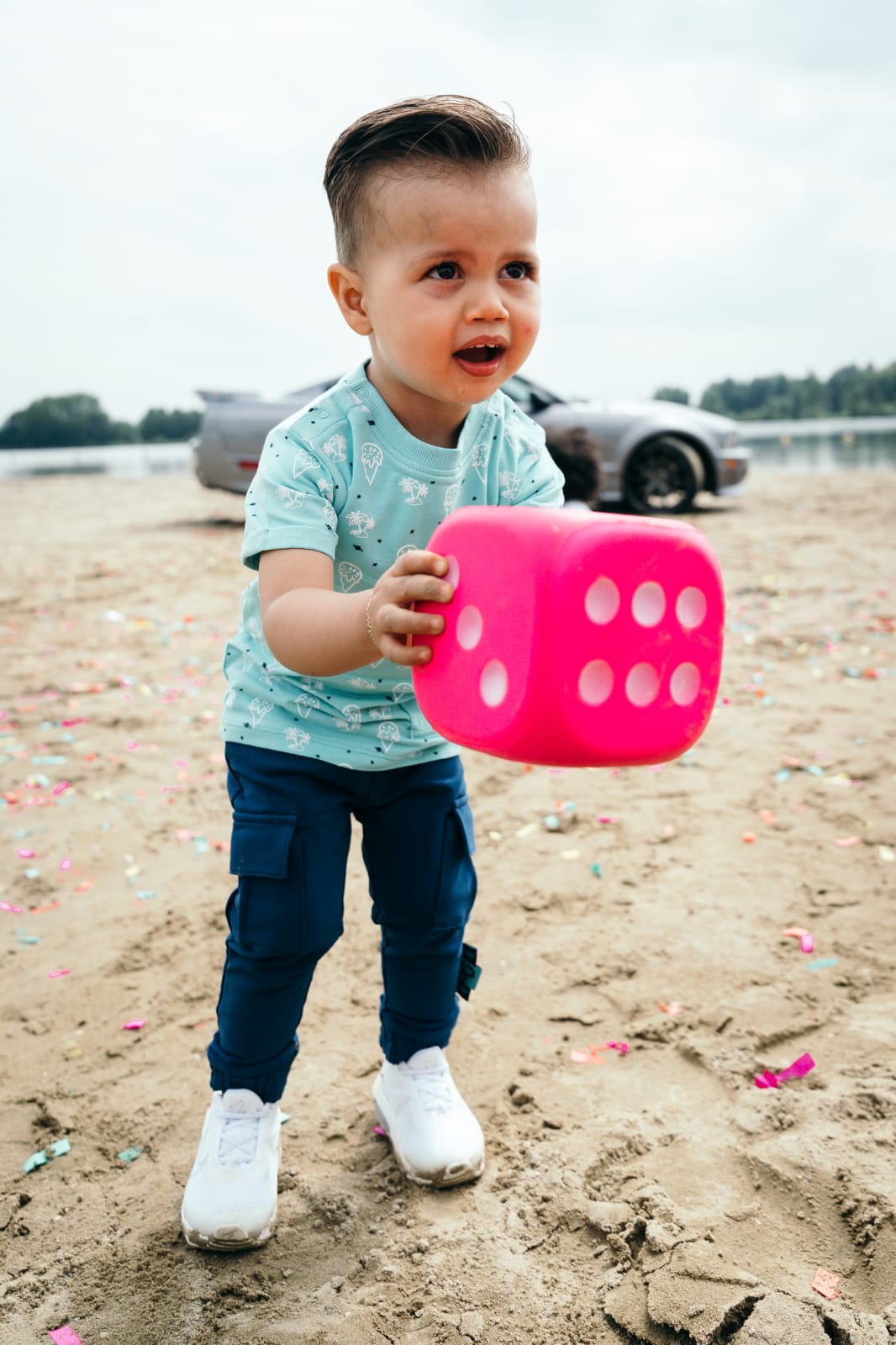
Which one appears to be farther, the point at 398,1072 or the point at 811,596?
the point at 811,596

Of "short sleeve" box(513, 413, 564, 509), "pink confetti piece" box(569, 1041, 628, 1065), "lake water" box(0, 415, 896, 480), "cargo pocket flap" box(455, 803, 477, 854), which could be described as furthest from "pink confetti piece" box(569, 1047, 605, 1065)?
"lake water" box(0, 415, 896, 480)

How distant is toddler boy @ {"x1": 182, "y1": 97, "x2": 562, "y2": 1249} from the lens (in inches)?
55.7

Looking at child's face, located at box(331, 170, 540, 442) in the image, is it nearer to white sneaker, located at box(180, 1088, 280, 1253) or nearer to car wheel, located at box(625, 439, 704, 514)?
white sneaker, located at box(180, 1088, 280, 1253)

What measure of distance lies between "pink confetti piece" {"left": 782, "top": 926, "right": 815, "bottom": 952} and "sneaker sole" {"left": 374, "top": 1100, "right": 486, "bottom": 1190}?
1023 mm

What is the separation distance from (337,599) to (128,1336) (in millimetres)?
1096

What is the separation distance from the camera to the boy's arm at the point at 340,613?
1.26m

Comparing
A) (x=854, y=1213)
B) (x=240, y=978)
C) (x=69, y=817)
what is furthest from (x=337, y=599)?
(x=69, y=817)

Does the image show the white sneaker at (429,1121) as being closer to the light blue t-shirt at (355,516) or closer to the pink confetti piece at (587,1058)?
the pink confetti piece at (587,1058)

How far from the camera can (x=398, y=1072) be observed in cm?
195

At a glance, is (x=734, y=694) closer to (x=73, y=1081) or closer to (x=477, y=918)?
(x=477, y=918)

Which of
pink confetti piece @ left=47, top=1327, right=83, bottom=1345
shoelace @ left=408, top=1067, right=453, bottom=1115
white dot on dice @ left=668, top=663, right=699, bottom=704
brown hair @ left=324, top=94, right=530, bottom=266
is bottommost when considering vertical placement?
pink confetti piece @ left=47, top=1327, right=83, bottom=1345

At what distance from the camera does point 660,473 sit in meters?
8.93

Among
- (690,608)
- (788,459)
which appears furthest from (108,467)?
(690,608)

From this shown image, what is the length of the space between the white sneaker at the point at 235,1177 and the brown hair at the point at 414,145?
138 cm
